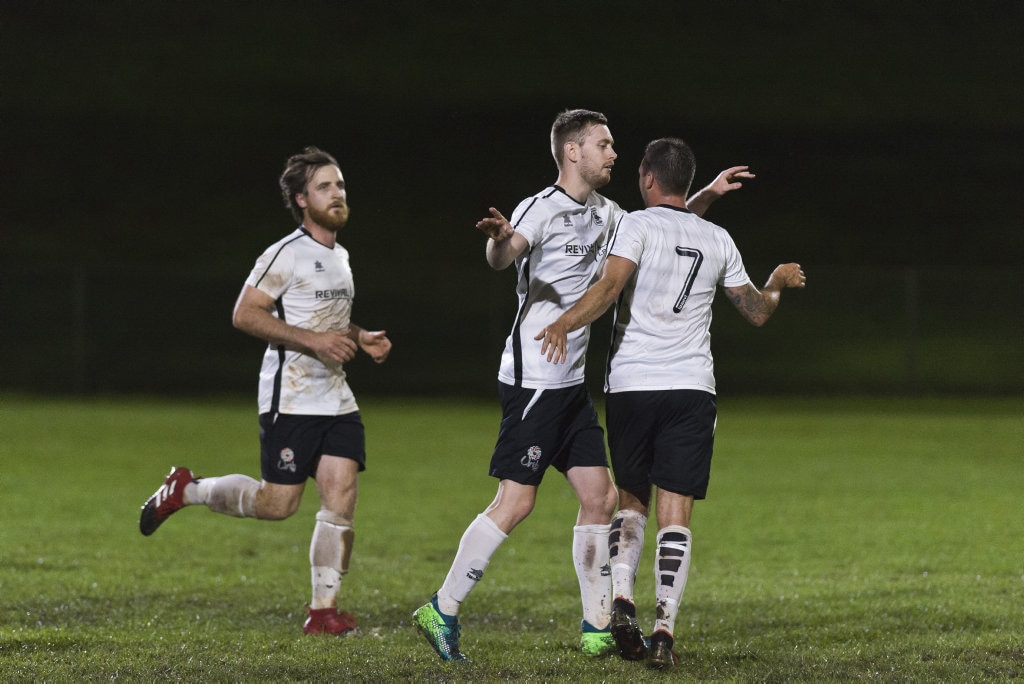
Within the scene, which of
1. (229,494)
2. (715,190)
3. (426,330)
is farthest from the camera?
(426,330)

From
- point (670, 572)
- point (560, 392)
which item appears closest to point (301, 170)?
point (560, 392)

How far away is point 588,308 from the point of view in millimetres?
5578

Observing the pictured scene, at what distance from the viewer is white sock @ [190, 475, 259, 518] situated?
7.07 metres

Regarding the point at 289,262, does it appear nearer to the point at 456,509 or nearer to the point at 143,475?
the point at 456,509

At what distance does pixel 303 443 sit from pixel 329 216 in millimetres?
1216

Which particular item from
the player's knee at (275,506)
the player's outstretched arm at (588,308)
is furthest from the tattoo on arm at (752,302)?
the player's knee at (275,506)

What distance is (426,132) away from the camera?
38344mm

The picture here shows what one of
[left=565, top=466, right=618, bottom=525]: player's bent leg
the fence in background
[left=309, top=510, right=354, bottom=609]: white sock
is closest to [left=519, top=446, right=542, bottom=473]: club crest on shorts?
[left=565, top=466, right=618, bottom=525]: player's bent leg

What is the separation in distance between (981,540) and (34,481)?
8.81 metres

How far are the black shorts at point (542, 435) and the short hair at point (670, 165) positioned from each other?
1.02 m

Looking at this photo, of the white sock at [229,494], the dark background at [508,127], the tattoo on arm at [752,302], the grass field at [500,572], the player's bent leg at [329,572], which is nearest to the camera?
the grass field at [500,572]

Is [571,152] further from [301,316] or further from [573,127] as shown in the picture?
[301,316]

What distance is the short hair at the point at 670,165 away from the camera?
19.4 ft

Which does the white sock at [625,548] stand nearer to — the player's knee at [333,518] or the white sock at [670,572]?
the white sock at [670,572]
